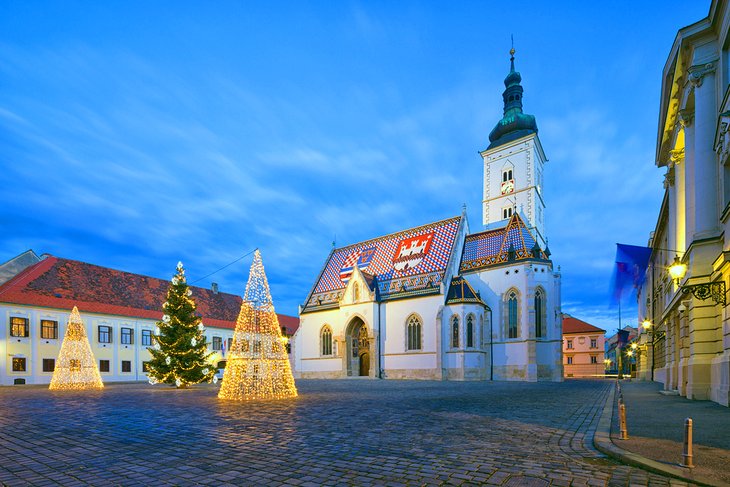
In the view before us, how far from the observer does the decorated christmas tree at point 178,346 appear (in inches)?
971

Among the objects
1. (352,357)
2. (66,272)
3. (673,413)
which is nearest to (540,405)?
(673,413)

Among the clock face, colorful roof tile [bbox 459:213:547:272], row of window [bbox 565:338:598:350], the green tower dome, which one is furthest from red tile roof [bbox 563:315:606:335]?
colorful roof tile [bbox 459:213:547:272]

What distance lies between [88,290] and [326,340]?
2378 centimetres

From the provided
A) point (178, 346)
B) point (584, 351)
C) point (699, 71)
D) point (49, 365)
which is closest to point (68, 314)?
point (49, 365)

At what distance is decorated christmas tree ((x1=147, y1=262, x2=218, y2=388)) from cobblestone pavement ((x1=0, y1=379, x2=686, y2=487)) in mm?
13115

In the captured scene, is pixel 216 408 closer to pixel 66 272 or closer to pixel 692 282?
pixel 692 282

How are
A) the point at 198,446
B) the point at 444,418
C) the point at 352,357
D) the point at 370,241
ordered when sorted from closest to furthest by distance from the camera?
the point at 198,446 → the point at 444,418 → the point at 352,357 → the point at 370,241

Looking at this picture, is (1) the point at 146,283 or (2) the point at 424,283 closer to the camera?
(2) the point at 424,283

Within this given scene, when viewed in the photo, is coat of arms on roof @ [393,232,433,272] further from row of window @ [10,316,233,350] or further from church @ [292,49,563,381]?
row of window @ [10,316,233,350]

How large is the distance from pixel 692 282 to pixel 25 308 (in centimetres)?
4373

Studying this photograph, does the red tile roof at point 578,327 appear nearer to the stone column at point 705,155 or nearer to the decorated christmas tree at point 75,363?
the stone column at point 705,155

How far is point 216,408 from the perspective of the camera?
43.0ft

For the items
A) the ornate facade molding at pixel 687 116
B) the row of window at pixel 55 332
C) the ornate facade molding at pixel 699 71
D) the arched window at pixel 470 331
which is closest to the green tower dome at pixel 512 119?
the arched window at pixel 470 331

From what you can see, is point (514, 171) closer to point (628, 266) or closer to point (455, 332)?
point (455, 332)
